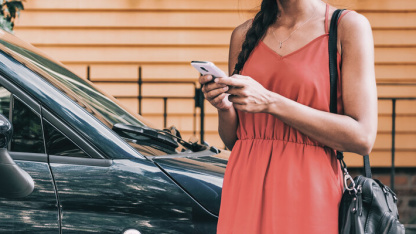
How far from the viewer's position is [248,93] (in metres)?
1.67

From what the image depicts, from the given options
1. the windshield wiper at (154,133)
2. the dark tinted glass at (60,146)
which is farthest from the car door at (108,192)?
the windshield wiper at (154,133)

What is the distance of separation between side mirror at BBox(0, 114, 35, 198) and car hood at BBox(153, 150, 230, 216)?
852 mm

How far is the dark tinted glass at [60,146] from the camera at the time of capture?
2.51 meters

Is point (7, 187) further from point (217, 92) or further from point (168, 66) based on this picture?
point (168, 66)

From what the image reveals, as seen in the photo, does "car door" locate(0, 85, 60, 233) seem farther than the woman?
Yes

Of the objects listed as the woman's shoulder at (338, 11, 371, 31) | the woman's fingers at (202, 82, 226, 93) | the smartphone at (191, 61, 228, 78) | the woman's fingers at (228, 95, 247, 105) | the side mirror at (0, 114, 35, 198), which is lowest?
the side mirror at (0, 114, 35, 198)

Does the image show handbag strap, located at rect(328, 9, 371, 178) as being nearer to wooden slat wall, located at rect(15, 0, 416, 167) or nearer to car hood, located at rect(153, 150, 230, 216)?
car hood, located at rect(153, 150, 230, 216)

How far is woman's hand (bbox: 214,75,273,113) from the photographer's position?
1.67 metres

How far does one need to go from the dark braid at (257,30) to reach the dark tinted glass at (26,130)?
39.3 inches

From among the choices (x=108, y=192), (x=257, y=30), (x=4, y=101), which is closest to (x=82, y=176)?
(x=108, y=192)

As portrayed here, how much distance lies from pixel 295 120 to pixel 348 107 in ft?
0.54

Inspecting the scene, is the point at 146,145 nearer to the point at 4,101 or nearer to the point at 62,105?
the point at 62,105

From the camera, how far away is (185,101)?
776cm

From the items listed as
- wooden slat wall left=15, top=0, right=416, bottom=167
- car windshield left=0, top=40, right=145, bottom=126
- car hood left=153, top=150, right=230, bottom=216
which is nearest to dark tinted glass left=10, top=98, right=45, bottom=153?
car windshield left=0, top=40, right=145, bottom=126
